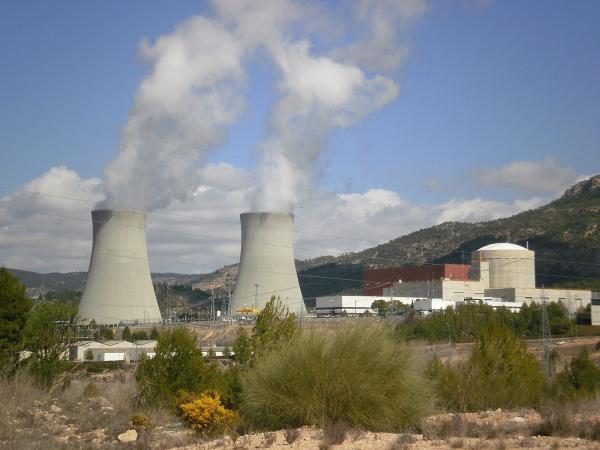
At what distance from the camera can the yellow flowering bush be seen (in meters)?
11.0

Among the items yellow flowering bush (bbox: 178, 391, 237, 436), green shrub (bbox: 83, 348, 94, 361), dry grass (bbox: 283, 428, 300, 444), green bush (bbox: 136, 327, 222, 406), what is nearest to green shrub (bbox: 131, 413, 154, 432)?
yellow flowering bush (bbox: 178, 391, 237, 436)

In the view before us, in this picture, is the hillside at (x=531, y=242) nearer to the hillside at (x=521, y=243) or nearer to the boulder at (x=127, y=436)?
the hillside at (x=521, y=243)

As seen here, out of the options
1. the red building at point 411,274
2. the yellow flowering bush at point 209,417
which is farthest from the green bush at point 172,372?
the red building at point 411,274

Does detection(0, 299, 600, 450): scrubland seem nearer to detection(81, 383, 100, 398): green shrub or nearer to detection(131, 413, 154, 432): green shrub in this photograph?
detection(131, 413, 154, 432): green shrub

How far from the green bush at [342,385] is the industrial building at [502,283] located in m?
44.8

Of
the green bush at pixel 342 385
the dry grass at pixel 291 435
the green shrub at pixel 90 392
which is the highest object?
the green bush at pixel 342 385

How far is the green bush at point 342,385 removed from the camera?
414 inches

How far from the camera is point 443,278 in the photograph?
194 feet

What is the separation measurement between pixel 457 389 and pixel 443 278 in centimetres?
4593

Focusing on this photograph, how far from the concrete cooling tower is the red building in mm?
29673

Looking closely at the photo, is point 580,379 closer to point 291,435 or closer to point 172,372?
point 172,372

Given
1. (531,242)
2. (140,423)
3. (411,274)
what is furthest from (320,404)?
(531,242)

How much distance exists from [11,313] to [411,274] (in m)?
48.6

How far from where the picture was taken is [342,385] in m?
10.5
